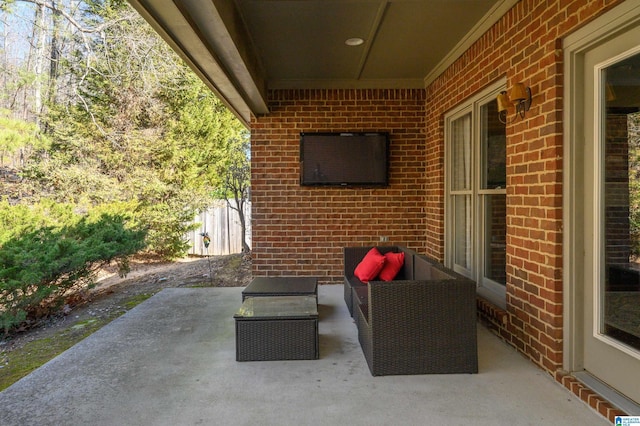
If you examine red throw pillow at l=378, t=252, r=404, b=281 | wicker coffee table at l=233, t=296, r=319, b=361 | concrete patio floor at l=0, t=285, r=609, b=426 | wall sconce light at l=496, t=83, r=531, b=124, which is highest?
wall sconce light at l=496, t=83, r=531, b=124

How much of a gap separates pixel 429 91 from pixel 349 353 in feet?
12.7

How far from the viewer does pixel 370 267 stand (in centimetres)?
412

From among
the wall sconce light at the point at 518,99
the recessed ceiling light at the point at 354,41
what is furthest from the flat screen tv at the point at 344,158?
the wall sconce light at the point at 518,99

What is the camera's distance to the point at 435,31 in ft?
13.2

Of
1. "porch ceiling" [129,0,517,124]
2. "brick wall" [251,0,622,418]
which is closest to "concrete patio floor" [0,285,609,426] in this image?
"brick wall" [251,0,622,418]

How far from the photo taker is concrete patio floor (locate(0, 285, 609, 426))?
225cm

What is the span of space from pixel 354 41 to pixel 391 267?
7.60 ft

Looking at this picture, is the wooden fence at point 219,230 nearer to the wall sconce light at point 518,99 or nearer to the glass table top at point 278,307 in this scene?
the glass table top at point 278,307

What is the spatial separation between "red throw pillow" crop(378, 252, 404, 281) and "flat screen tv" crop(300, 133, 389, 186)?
5.73ft

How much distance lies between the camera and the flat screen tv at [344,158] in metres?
5.72

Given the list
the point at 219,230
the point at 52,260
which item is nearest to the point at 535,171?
the point at 52,260

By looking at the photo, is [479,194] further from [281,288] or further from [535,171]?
[281,288]

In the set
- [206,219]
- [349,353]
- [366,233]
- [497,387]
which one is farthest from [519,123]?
[206,219]

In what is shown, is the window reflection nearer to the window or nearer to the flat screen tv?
the window
